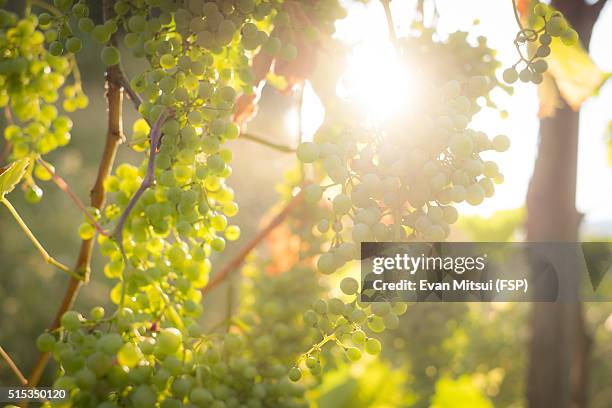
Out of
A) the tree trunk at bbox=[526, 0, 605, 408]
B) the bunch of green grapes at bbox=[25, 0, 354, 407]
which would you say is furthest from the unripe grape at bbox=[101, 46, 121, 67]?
the tree trunk at bbox=[526, 0, 605, 408]

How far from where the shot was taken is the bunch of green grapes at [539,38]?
40cm

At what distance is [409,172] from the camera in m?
0.39

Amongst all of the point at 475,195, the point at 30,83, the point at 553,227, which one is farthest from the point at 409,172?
the point at 553,227

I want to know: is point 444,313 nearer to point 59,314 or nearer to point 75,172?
point 59,314

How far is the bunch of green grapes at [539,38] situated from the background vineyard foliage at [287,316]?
1.17ft

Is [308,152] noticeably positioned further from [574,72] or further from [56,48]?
[574,72]

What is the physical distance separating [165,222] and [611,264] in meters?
0.60

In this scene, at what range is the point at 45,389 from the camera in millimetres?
441

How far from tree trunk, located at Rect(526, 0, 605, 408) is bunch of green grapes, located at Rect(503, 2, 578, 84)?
57 cm

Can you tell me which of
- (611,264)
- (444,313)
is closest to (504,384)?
(444,313)

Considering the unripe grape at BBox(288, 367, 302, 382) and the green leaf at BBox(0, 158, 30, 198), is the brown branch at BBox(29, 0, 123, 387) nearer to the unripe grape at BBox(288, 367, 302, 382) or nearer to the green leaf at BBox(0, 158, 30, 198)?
the green leaf at BBox(0, 158, 30, 198)

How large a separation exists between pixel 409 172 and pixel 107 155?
0.26m

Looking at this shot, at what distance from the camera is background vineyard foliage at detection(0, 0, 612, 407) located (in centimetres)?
A: 113

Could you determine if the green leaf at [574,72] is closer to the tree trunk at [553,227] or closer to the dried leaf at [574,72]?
the dried leaf at [574,72]
